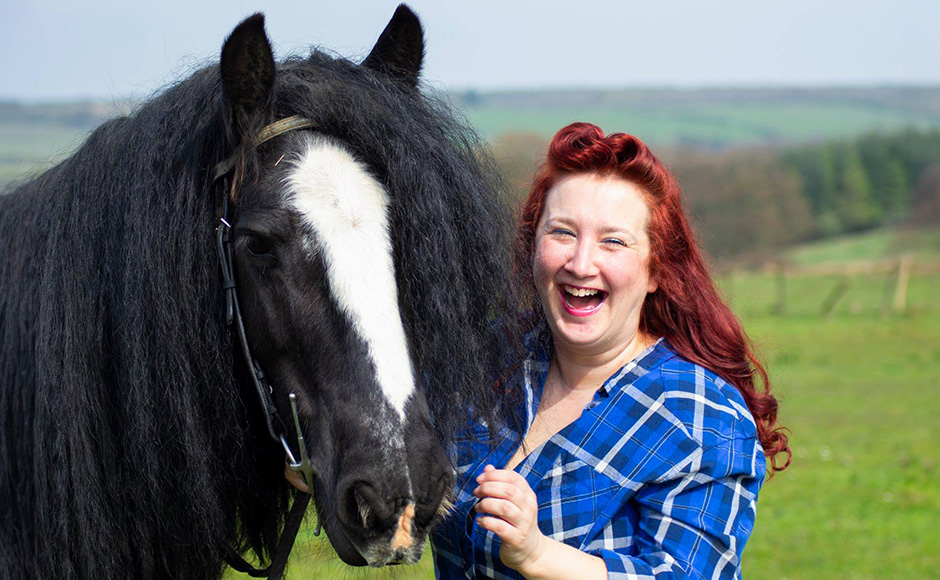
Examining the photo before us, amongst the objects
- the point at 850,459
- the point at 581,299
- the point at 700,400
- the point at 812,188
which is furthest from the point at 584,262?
the point at 812,188

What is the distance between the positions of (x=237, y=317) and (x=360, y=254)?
15.7 inches

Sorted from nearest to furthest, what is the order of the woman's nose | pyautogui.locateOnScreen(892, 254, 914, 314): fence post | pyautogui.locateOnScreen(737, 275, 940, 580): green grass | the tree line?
the woman's nose → pyautogui.locateOnScreen(737, 275, 940, 580): green grass → pyautogui.locateOnScreen(892, 254, 914, 314): fence post → the tree line

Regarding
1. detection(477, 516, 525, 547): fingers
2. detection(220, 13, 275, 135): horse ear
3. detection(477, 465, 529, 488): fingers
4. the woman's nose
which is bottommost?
detection(477, 516, 525, 547): fingers

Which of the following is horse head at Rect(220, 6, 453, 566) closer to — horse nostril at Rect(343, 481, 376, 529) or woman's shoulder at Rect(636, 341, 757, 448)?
horse nostril at Rect(343, 481, 376, 529)

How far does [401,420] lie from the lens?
1968 millimetres

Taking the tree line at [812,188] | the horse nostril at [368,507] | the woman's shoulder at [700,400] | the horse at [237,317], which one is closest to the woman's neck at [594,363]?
the woman's shoulder at [700,400]

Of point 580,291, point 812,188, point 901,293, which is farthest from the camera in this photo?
point 812,188

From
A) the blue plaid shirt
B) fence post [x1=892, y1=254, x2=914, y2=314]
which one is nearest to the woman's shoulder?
the blue plaid shirt

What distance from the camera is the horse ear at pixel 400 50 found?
2553 mm

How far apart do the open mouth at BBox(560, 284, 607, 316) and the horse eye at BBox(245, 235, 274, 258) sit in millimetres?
925

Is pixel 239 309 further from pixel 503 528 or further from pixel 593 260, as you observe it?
pixel 593 260

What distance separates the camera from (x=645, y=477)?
2340 millimetres

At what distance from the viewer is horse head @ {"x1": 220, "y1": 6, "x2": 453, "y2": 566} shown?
1.96 m

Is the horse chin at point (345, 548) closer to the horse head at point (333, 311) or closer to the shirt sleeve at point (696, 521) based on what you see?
the horse head at point (333, 311)
